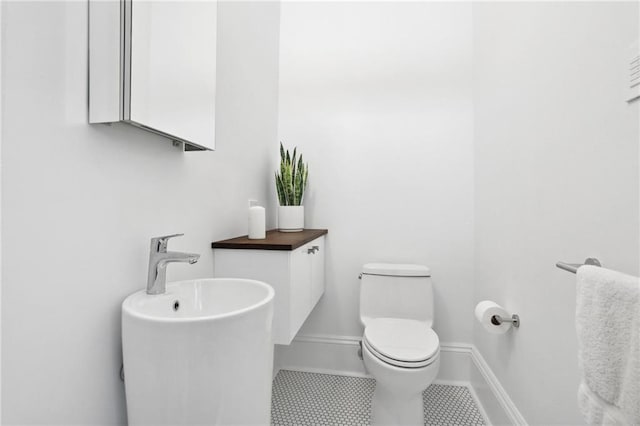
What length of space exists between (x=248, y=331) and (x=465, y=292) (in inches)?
61.9

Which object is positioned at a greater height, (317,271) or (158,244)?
(158,244)

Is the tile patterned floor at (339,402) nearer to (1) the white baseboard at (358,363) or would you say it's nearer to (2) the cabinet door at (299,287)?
(1) the white baseboard at (358,363)

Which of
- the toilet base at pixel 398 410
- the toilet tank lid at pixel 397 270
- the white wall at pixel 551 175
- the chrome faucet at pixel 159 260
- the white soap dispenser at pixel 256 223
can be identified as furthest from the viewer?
the toilet tank lid at pixel 397 270

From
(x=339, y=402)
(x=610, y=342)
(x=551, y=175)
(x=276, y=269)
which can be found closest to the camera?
(x=610, y=342)

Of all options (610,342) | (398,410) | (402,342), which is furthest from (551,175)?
(398,410)

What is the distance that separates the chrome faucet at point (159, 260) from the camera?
86 cm

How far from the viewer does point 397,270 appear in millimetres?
1757

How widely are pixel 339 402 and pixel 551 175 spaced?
58.6 inches

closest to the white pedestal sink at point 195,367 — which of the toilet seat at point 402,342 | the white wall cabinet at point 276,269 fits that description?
the white wall cabinet at point 276,269

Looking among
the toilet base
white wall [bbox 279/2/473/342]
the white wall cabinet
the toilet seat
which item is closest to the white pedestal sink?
the white wall cabinet

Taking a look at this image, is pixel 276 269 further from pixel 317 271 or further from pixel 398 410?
pixel 398 410

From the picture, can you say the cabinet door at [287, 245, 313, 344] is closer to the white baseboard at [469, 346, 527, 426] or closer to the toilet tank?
the toilet tank

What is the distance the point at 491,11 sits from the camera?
1600 mm

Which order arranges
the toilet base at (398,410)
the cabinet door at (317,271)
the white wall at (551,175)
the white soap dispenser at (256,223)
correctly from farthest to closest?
the cabinet door at (317,271) → the white soap dispenser at (256,223) → the toilet base at (398,410) → the white wall at (551,175)
